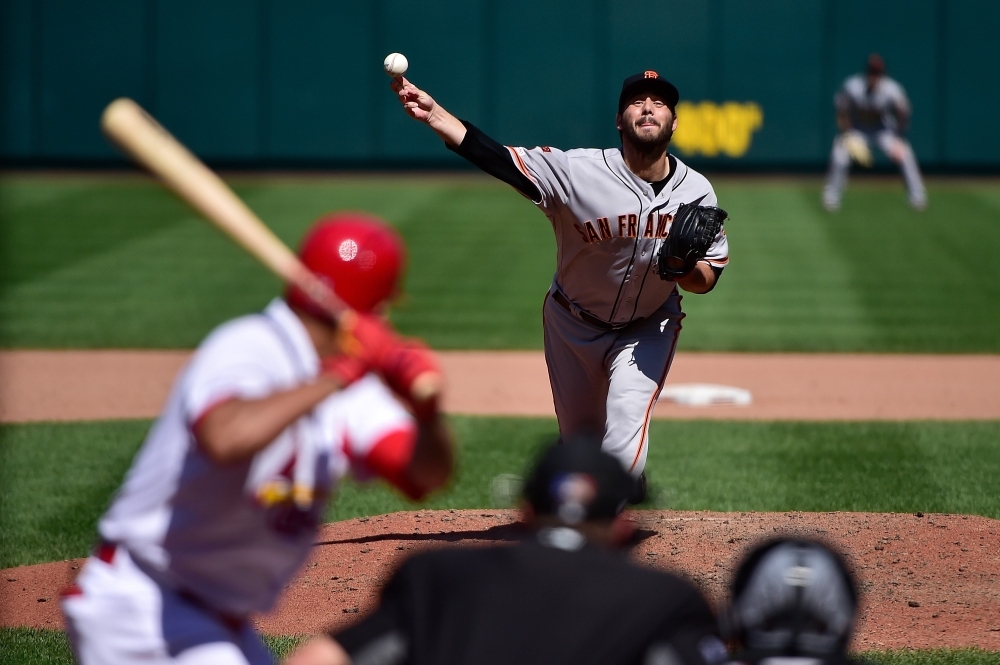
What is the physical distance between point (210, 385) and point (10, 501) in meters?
5.11

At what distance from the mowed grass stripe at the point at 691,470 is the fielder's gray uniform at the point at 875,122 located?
36.6 feet

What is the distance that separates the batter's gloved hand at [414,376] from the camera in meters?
2.55

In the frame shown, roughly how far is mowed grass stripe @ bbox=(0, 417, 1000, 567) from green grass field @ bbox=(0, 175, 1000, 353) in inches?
127

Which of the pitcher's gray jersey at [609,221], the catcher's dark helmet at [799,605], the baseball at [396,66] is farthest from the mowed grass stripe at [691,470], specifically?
the catcher's dark helmet at [799,605]

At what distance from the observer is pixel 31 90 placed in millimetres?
24438

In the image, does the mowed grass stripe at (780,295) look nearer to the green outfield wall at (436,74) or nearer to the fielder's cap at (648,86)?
the green outfield wall at (436,74)

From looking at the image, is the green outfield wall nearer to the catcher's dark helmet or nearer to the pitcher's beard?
the pitcher's beard

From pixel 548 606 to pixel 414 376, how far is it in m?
0.52

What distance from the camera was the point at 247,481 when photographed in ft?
8.81

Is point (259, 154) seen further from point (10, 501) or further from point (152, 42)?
point (10, 501)

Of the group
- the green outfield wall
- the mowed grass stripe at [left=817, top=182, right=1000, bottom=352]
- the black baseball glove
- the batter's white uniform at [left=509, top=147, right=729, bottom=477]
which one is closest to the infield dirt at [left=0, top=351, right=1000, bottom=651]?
the batter's white uniform at [left=509, top=147, right=729, bottom=477]

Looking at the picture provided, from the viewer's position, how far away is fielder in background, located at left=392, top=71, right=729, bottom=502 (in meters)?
5.66

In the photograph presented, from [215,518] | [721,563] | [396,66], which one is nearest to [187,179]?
[215,518]

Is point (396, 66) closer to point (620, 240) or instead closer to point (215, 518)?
point (620, 240)
